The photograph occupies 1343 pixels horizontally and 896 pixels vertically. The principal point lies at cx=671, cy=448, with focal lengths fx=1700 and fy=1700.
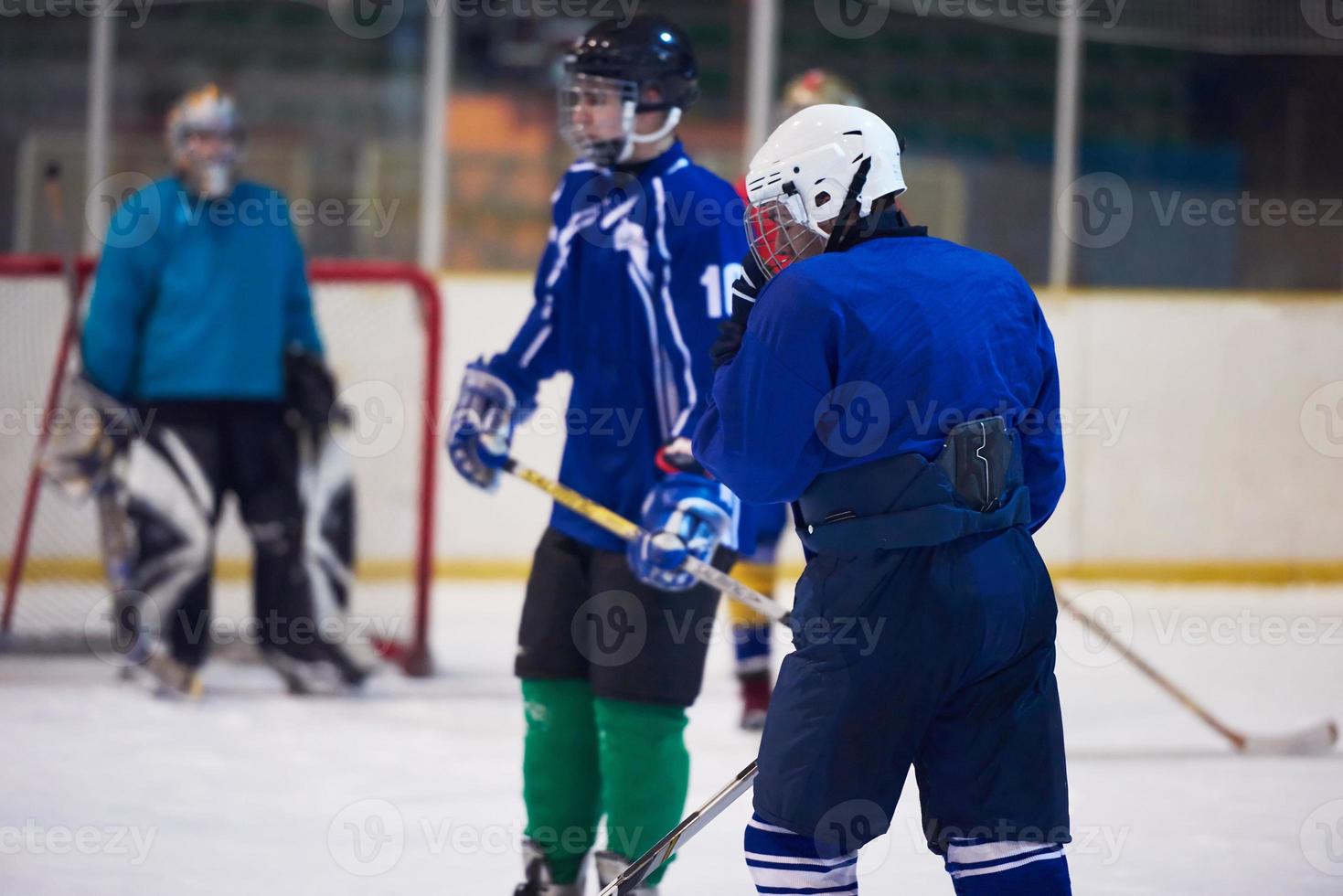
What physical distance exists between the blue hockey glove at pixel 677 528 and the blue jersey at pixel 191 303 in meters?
1.93

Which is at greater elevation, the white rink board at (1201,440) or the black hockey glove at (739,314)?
the black hockey glove at (739,314)

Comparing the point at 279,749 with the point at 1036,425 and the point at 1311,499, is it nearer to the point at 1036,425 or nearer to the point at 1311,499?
the point at 1036,425

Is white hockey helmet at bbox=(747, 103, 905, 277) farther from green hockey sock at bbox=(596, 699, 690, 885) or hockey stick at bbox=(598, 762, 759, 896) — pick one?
green hockey sock at bbox=(596, 699, 690, 885)

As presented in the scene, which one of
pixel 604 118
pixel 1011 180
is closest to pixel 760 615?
pixel 604 118

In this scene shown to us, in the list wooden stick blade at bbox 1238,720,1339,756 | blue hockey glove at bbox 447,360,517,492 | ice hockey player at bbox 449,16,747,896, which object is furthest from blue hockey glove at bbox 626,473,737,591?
wooden stick blade at bbox 1238,720,1339,756

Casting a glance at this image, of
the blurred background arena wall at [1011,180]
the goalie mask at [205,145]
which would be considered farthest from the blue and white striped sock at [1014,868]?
the blurred background arena wall at [1011,180]

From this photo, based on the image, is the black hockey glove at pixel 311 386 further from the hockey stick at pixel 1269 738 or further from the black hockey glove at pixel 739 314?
the black hockey glove at pixel 739 314

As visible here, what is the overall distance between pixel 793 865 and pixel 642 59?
115 centimetres

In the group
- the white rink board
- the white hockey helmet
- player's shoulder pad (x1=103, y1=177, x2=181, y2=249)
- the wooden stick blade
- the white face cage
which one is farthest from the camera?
the white rink board

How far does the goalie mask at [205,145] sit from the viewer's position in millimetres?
3959

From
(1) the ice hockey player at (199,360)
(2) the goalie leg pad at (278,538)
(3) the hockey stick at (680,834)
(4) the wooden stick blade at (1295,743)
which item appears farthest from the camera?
(2) the goalie leg pad at (278,538)

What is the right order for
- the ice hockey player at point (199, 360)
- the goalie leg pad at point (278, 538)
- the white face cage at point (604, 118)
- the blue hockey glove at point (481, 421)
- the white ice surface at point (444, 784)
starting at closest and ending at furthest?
the white face cage at point (604, 118)
the blue hockey glove at point (481, 421)
the white ice surface at point (444, 784)
the ice hockey player at point (199, 360)
the goalie leg pad at point (278, 538)

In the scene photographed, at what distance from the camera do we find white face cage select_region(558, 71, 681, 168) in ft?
7.54

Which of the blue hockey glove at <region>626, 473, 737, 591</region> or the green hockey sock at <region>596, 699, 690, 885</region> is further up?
the blue hockey glove at <region>626, 473, 737, 591</region>
